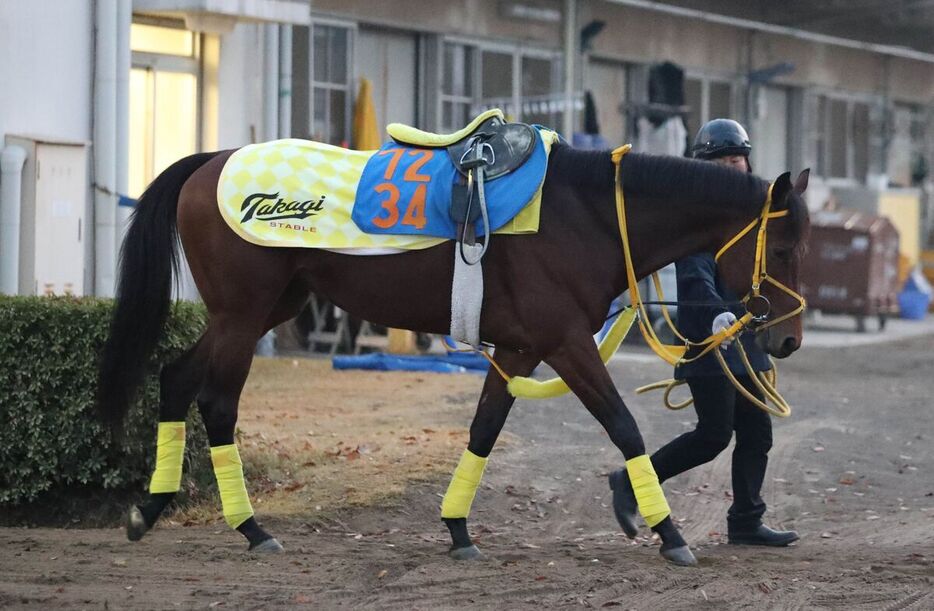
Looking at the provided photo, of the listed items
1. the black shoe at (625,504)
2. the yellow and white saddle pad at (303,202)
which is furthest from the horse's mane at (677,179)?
the black shoe at (625,504)

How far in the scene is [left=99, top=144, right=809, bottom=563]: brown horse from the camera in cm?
577

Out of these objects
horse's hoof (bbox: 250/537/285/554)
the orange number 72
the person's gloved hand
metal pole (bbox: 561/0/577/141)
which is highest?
metal pole (bbox: 561/0/577/141)

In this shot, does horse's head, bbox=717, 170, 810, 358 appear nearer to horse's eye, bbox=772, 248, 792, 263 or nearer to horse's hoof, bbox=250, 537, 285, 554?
horse's eye, bbox=772, 248, 792, 263

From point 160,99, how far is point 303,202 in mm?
7914

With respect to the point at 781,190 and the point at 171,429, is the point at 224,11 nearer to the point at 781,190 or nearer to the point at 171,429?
the point at 171,429

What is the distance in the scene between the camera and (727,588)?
5340 millimetres

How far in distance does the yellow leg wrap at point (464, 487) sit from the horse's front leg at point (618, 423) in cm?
62

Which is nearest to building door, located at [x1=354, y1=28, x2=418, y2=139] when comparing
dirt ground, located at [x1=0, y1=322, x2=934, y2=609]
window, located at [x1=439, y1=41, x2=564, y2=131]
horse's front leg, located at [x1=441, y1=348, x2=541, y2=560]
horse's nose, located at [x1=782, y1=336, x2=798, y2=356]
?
window, located at [x1=439, y1=41, x2=564, y2=131]

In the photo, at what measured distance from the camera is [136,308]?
6.28 meters

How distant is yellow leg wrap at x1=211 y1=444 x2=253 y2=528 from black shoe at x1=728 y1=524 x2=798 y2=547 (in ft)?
7.43

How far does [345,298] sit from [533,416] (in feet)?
13.6

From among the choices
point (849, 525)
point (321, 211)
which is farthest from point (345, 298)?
point (849, 525)

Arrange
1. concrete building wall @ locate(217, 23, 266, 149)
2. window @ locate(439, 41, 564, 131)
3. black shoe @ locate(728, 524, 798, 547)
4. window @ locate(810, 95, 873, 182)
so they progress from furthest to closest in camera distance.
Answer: window @ locate(810, 95, 873, 182) → window @ locate(439, 41, 564, 131) → concrete building wall @ locate(217, 23, 266, 149) → black shoe @ locate(728, 524, 798, 547)

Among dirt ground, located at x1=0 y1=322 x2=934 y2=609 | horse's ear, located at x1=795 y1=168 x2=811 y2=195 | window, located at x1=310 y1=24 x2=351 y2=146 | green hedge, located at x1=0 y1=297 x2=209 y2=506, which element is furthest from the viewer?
window, located at x1=310 y1=24 x2=351 y2=146
